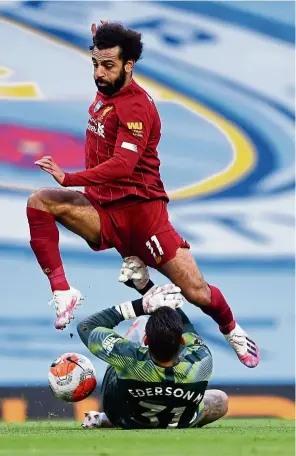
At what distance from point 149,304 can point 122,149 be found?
1.10 meters

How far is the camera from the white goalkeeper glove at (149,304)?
6090mm

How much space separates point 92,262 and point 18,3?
7.85 feet

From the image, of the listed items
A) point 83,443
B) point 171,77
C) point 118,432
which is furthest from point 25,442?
point 171,77

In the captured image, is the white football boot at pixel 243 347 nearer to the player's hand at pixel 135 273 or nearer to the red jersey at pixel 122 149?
the player's hand at pixel 135 273

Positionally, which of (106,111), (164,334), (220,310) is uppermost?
(106,111)

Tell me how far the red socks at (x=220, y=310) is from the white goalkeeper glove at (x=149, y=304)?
0.96 metres

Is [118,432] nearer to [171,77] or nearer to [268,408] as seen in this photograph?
[268,408]

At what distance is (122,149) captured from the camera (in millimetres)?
6711

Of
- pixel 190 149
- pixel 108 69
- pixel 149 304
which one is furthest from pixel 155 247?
pixel 190 149

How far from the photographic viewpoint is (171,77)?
394 inches

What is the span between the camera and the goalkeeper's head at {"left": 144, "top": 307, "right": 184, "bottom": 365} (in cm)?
551

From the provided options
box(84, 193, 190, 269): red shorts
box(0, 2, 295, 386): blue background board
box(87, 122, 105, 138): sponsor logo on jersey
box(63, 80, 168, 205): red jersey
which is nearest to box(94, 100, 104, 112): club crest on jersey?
box(63, 80, 168, 205): red jersey

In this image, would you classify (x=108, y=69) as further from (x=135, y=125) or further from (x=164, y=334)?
(x=164, y=334)

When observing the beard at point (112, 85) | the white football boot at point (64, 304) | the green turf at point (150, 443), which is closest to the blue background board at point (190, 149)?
the white football boot at point (64, 304)
